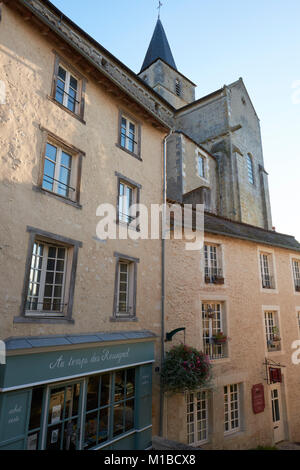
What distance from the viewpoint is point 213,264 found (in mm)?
9141

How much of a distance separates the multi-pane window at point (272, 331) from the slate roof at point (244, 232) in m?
2.47

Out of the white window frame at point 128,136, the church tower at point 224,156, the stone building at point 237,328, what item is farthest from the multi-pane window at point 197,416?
the church tower at point 224,156

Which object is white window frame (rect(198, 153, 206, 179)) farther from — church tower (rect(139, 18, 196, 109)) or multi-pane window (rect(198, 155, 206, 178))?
church tower (rect(139, 18, 196, 109))

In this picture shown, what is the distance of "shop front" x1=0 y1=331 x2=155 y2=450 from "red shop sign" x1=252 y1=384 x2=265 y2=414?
12.5ft

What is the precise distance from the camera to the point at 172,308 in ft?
25.7

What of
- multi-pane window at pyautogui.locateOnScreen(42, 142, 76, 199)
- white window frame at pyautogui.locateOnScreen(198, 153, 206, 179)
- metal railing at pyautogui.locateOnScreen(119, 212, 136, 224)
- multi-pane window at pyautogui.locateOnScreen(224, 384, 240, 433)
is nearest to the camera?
multi-pane window at pyautogui.locateOnScreen(42, 142, 76, 199)

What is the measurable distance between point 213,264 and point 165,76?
2188 centimetres

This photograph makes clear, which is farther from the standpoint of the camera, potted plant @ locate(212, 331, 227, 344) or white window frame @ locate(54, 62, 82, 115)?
potted plant @ locate(212, 331, 227, 344)

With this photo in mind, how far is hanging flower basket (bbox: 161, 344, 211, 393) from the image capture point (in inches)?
267

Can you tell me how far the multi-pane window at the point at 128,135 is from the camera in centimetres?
781

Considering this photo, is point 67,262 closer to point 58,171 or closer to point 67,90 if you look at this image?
point 58,171

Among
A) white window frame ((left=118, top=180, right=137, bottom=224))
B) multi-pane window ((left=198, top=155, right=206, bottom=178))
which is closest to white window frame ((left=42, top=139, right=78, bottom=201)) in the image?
white window frame ((left=118, top=180, right=137, bottom=224))

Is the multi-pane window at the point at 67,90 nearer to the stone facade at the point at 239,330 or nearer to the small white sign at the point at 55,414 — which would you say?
the stone facade at the point at 239,330
